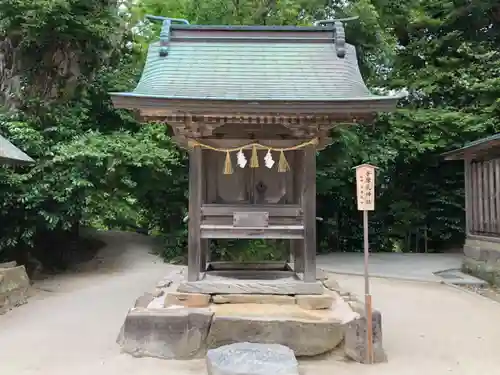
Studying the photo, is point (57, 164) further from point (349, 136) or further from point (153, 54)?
point (349, 136)

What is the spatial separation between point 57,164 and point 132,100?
19.3ft

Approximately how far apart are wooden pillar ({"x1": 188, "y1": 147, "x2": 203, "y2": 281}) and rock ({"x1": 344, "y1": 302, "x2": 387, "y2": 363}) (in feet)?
7.49

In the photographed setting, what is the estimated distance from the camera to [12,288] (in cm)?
871

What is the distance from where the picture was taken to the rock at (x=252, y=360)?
15.2 feet

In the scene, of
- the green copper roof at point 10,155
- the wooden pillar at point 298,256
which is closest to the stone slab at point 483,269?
the wooden pillar at point 298,256

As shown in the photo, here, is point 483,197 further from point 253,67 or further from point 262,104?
point 262,104

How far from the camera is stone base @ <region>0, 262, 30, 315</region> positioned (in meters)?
8.34

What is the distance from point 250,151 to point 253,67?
125cm

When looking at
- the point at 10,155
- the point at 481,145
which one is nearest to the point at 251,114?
the point at 10,155

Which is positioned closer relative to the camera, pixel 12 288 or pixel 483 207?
pixel 12 288

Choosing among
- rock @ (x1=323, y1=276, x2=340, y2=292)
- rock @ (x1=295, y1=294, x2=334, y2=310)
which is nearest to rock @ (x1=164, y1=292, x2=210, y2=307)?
rock @ (x1=295, y1=294, x2=334, y2=310)

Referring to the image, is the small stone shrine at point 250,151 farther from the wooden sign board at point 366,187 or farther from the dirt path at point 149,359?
the wooden sign board at point 366,187

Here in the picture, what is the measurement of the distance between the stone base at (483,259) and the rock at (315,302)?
589 centimetres

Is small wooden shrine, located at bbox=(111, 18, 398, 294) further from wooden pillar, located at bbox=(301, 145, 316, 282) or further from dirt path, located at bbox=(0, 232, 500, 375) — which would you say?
dirt path, located at bbox=(0, 232, 500, 375)
